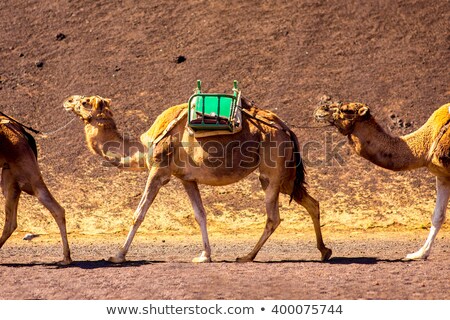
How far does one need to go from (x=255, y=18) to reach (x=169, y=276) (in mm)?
14844

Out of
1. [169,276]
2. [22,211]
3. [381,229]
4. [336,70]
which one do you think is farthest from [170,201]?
[169,276]

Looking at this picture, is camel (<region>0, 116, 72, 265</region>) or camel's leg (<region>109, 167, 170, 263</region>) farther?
camel (<region>0, 116, 72, 265</region>)

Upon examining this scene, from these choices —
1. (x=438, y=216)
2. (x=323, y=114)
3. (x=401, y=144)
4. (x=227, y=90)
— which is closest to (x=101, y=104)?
(x=323, y=114)

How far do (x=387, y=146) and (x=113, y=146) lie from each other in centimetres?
358

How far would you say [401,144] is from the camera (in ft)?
46.9

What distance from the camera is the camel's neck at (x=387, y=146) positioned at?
555 inches

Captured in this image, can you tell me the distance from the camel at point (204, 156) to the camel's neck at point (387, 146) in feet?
3.03

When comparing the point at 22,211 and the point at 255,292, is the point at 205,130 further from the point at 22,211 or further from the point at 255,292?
the point at 22,211

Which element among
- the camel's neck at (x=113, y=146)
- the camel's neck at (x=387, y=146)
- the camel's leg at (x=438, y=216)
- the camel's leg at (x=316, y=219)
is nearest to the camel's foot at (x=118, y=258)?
the camel's neck at (x=113, y=146)

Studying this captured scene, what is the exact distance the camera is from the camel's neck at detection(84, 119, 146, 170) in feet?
→ 47.6

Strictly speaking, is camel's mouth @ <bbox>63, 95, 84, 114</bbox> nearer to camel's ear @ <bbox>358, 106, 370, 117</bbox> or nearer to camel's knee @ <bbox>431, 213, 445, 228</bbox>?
camel's ear @ <bbox>358, 106, 370, 117</bbox>

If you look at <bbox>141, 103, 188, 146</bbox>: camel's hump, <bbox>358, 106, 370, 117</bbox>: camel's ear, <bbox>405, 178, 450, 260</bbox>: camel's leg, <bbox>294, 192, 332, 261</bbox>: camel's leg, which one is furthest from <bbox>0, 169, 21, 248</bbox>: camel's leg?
<bbox>405, 178, 450, 260</bbox>: camel's leg

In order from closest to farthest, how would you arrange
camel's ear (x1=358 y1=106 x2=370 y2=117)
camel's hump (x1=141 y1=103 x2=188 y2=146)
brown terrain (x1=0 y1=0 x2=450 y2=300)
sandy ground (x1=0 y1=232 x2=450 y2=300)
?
sandy ground (x1=0 y1=232 x2=450 y2=300) < brown terrain (x1=0 y1=0 x2=450 y2=300) < camel's ear (x1=358 y1=106 x2=370 y2=117) < camel's hump (x1=141 y1=103 x2=188 y2=146)

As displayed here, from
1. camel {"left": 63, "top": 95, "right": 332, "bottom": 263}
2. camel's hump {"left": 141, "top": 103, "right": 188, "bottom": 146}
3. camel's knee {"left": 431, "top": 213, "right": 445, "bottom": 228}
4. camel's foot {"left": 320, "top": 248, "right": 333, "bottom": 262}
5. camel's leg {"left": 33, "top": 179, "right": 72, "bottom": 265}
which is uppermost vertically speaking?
camel's hump {"left": 141, "top": 103, "right": 188, "bottom": 146}
